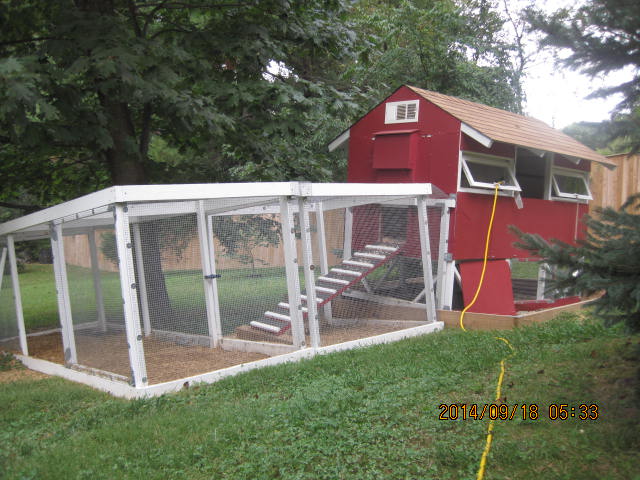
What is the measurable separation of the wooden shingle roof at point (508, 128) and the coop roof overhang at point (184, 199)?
56.7 inches

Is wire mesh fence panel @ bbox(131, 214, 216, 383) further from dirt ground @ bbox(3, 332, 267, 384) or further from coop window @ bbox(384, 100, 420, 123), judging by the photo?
coop window @ bbox(384, 100, 420, 123)

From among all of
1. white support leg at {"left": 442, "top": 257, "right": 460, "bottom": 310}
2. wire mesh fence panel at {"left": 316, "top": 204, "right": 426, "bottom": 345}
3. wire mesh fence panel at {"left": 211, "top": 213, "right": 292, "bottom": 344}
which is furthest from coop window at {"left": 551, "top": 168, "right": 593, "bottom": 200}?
wire mesh fence panel at {"left": 211, "top": 213, "right": 292, "bottom": 344}

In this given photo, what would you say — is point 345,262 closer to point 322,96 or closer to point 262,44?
point 322,96

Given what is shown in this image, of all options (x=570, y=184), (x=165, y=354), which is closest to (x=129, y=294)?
(x=165, y=354)

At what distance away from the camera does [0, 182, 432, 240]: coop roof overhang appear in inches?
208

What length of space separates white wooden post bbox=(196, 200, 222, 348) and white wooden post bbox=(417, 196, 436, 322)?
2.79 metres

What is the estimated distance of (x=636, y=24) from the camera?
3115mm

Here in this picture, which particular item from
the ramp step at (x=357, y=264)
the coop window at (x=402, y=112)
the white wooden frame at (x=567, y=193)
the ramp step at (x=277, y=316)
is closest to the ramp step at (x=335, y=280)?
the ramp step at (x=357, y=264)

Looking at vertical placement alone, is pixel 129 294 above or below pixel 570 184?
below

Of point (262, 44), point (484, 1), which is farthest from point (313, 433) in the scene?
point (484, 1)

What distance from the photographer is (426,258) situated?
7.75 m

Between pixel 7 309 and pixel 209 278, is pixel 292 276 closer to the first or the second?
pixel 209 278

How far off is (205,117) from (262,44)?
4.96ft
